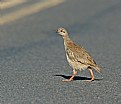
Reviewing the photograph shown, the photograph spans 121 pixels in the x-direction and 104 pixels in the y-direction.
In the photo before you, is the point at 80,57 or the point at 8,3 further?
the point at 8,3

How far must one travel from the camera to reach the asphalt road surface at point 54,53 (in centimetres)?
992

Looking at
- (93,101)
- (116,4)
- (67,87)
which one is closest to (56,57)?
(67,87)

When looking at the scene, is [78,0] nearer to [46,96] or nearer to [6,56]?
[6,56]

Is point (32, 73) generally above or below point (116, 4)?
below

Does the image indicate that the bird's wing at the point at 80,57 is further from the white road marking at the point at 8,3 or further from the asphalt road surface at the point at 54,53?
the white road marking at the point at 8,3

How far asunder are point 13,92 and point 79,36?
10.1 metres

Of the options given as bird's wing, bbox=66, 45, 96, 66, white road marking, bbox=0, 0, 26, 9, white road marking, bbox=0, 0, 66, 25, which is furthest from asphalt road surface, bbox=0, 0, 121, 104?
bird's wing, bbox=66, 45, 96, 66

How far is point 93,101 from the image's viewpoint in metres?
9.37

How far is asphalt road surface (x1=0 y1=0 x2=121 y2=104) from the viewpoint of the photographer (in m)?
9.92

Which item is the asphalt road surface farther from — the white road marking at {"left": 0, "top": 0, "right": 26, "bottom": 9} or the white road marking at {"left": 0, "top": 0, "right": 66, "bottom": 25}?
the white road marking at {"left": 0, "top": 0, "right": 26, "bottom": 9}

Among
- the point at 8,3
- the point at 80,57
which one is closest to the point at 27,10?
the point at 8,3

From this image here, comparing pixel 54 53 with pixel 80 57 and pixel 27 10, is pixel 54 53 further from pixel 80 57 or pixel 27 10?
pixel 27 10

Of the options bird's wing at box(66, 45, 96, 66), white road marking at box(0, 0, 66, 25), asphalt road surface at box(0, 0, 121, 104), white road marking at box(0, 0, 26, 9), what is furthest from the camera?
white road marking at box(0, 0, 26, 9)

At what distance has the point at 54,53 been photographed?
52.3 ft
